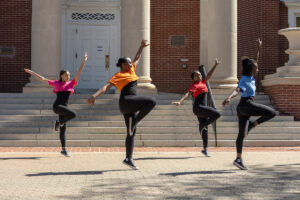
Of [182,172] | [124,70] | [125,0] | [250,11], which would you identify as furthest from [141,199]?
[250,11]

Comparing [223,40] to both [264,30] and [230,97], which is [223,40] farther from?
[230,97]

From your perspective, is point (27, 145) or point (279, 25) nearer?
point (27, 145)

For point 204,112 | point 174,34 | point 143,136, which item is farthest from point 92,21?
point 204,112

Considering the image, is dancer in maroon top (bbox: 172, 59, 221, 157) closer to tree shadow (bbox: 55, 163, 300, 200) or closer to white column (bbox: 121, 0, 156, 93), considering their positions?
tree shadow (bbox: 55, 163, 300, 200)

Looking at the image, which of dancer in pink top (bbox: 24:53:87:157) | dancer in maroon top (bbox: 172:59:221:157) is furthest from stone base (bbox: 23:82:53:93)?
dancer in maroon top (bbox: 172:59:221:157)

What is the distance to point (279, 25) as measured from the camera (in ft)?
68.1

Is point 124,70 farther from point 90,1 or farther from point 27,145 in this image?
point 90,1

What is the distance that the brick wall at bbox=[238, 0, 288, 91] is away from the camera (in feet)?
66.4

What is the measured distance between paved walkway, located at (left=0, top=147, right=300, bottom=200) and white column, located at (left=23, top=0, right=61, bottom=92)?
5.01 metres

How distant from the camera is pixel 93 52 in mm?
19609

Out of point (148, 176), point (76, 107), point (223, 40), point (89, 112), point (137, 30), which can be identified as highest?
point (137, 30)

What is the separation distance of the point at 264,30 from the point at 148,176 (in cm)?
1422

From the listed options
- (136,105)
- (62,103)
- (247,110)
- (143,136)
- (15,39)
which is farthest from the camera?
(15,39)

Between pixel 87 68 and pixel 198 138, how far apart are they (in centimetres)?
768
